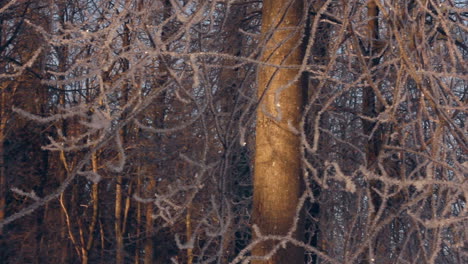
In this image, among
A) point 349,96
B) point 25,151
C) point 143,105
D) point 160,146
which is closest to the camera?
point 143,105

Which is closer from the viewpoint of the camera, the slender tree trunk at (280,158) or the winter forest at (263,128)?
the winter forest at (263,128)

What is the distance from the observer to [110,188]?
1988 cm

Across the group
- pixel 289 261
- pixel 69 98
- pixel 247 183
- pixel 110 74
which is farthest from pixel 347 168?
pixel 69 98

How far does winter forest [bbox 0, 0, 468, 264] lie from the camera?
127 inches

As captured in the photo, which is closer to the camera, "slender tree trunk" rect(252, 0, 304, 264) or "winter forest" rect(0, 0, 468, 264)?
"winter forest" rect(0, 0, 468, 264)

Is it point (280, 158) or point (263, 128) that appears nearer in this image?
point (280, 158)

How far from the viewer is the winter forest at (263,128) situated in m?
3.21

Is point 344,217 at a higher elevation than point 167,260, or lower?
→ higher

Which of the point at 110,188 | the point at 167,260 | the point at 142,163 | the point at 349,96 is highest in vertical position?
the point at 349,96

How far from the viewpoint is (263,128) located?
4574mm

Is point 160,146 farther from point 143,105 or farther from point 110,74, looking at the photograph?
point 143,105

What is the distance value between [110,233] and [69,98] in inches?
160

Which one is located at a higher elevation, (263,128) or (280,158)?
(263,128)

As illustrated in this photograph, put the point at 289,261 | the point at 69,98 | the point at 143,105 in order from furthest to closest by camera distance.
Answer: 1. the point at 69,98
2. the point at 289,261
3. the point at 143,105
